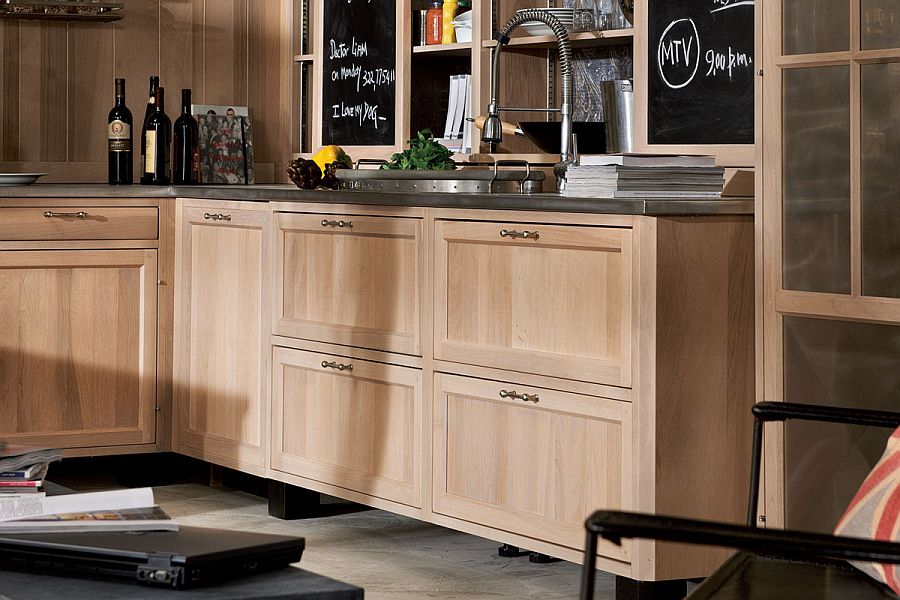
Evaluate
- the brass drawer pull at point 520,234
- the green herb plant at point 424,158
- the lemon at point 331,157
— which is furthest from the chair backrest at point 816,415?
the lemon at point 331,157

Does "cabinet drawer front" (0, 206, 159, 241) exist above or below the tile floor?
above

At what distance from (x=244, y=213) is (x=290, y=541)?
6.79ft

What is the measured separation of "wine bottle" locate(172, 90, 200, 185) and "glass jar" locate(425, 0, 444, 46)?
2.67 feet

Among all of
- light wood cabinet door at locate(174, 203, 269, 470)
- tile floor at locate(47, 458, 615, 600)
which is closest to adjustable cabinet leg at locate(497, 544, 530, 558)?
tile floor at locate(47, 458, 615, 600)

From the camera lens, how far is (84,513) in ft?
5.61

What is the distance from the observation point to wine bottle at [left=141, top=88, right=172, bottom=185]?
416 centimetres

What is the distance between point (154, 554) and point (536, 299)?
1.41 meters

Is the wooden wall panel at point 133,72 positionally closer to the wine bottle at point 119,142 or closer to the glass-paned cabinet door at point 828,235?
the wine bottle at point 119,142

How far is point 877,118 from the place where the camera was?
2.41m

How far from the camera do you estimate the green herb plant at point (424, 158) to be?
134 inches

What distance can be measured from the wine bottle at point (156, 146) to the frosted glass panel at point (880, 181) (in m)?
2.41

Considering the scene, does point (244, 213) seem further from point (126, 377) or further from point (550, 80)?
point (550, 80)

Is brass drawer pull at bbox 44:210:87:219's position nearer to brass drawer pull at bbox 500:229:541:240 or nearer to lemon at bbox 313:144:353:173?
lemon at bbox 313:144:353:173

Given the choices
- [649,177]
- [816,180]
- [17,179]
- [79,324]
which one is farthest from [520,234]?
[17,179]
